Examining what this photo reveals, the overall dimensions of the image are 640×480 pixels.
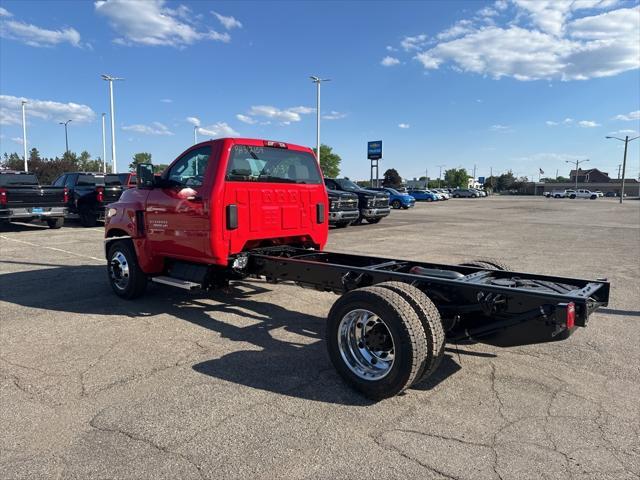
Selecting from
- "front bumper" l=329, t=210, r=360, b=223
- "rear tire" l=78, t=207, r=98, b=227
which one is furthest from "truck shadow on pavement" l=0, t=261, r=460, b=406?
"front bumper" l=329, t=210, r=360, b=223

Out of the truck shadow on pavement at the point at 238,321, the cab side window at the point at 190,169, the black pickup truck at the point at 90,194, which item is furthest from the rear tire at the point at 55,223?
the cab side window at the point at 190,169

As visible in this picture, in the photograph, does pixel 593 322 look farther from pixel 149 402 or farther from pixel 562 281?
pixel 149 402

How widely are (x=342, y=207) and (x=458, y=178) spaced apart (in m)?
129

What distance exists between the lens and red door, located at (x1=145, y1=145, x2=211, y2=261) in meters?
5.65

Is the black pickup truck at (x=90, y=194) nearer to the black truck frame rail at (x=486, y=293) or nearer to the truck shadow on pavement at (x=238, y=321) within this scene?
the truck shadow on pavement at (x=238, y=321)

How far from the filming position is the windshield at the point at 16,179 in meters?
16.0

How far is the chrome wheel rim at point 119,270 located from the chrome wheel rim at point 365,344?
3995 mm

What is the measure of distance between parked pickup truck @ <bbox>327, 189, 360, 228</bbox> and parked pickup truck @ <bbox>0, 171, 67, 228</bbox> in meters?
9.31

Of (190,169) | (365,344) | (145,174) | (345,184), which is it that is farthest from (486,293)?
(345,184)

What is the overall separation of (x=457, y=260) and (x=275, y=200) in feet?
19.5

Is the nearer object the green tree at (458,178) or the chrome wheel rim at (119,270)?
the chrome wheel rim at (119,270)

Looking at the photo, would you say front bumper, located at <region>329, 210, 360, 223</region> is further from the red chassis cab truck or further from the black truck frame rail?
the black truck frame rail

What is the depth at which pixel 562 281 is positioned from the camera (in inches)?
181

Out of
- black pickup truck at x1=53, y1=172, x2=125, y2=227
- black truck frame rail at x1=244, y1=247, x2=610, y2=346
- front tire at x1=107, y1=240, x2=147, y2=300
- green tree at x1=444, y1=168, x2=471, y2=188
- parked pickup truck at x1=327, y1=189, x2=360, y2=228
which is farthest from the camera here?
green tree at x1=444, y1=168, x2=471, y2=188
